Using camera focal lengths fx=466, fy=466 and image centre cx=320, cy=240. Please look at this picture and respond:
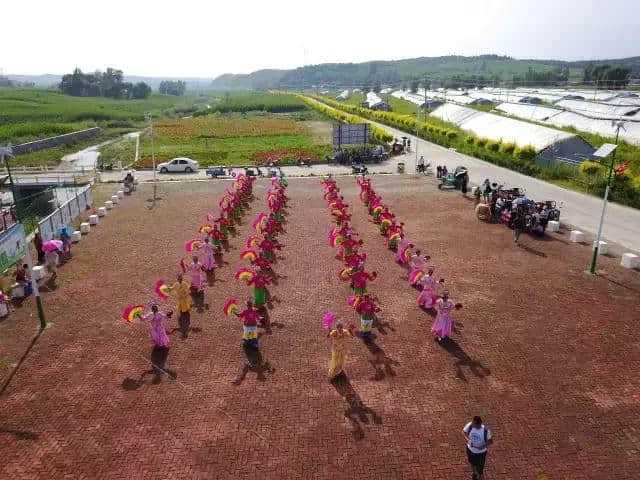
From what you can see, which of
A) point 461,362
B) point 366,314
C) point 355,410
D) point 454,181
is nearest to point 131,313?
point 366,314

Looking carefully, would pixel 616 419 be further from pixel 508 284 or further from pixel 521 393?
pixel 508 284

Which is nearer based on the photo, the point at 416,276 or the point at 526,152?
the point at 416,276

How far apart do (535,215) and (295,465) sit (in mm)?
15540

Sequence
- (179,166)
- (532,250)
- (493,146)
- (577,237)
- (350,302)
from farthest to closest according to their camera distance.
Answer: (493,146)
(179,166)
(577,237)
(532,250)
(350,302)

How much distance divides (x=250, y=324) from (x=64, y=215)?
563 inches

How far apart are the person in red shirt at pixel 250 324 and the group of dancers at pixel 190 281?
183 cm

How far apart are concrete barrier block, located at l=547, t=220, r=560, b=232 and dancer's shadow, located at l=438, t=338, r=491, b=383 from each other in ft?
35.9

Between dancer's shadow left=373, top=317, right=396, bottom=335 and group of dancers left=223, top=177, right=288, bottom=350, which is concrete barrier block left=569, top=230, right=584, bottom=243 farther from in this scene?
group of dancers left=223, top=177, right=288, bottom=350

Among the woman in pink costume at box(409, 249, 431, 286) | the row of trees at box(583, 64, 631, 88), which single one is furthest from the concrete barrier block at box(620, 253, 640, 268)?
the row of trees at box(583, 64, 631, 88)

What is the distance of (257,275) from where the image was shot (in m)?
13.0

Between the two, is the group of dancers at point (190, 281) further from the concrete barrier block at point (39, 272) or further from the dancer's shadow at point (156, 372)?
the concrete barrier block at point (39, 272)

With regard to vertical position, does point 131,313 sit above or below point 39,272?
above

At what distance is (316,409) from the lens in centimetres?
926

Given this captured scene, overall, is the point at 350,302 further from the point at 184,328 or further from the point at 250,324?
the point at 184,328
